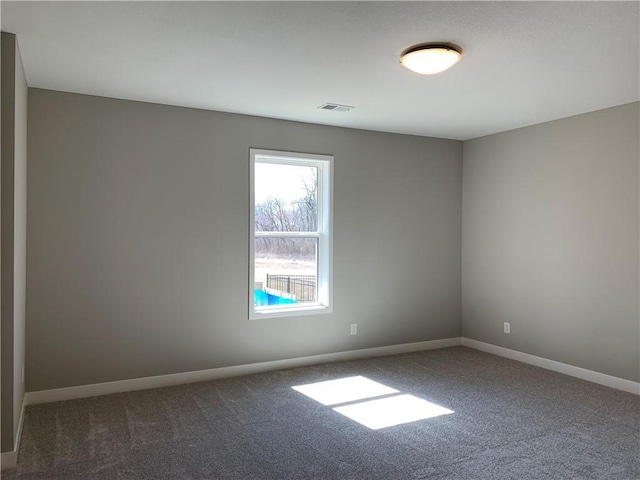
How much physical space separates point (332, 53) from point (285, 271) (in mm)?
2492

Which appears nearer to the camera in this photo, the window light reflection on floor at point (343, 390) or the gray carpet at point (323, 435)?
the gray carpet at point (323, 435)

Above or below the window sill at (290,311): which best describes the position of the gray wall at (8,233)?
above

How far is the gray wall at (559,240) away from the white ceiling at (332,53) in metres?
0.45

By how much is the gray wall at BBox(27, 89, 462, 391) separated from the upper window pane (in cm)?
22

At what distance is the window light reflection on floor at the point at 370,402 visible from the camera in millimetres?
3557

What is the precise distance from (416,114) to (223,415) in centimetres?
307

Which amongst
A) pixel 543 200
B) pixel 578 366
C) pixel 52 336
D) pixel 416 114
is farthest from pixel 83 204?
pixel 578 366

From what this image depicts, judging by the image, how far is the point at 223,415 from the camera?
3.59 metres

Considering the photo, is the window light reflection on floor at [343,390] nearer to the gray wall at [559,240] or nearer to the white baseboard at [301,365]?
the white baseboard at [301,365]

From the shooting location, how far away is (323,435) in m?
3.25

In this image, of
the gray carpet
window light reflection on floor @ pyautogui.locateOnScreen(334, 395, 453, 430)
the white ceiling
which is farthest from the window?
window light reflection on floor @ pyautogui.locateOnScreen(334, 395, 453, 430)

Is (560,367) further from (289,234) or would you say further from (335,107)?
→ (335,107)

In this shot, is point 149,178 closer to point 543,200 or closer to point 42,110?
point 42,110

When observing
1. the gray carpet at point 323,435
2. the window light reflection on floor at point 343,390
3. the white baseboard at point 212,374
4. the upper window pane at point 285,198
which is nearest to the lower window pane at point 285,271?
the upper window pane at point 285,198
